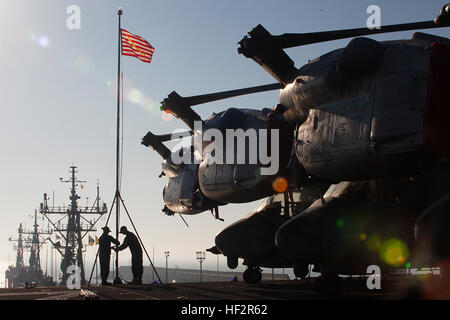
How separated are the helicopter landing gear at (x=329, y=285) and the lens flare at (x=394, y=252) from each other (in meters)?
1.55

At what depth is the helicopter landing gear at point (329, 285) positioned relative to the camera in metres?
14.1

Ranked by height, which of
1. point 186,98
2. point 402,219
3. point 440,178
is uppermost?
point 186,98

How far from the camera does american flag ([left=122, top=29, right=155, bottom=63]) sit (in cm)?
2545

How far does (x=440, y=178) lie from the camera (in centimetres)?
1280

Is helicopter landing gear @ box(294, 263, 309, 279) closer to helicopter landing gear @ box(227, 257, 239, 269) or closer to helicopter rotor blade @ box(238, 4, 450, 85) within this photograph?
helicopter landing gear @ box(227, 257, 239, 269)

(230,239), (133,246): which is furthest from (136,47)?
(230,239)

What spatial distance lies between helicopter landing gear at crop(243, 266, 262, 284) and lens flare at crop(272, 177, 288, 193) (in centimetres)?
636

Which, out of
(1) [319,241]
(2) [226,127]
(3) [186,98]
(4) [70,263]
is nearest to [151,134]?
(3) [186,98]

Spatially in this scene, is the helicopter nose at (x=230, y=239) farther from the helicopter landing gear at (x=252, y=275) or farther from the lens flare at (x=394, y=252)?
the lens flare at (x=394, y=252)

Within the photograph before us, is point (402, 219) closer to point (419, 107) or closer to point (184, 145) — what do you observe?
point (419, 107)

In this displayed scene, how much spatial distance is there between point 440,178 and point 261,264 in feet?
32.1

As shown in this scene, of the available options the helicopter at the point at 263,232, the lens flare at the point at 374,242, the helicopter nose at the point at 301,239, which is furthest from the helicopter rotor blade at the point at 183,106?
the lens flare at the point at 374,242

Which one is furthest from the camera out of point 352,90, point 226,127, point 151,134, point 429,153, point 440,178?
point 151,134

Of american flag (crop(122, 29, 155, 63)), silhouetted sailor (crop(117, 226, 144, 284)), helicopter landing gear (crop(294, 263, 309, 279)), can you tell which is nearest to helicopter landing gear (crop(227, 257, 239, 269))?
silhouetted sailor (crop(117, 226, 144, 284))
